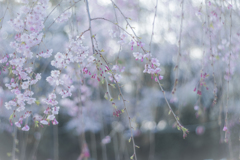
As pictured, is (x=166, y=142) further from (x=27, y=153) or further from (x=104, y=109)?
(x=27, y=153)

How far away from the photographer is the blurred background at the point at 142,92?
7.40ft

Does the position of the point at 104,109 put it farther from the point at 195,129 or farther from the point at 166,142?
the point at 195,129

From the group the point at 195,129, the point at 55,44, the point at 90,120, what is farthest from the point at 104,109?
the point at 195,129

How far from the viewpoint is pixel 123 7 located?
2.73 meters

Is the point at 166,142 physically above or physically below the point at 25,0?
below

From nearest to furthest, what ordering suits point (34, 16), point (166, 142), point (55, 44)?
point (34, 16) < point (55, 44) < point (166, 142)

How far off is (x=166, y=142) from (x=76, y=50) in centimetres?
291

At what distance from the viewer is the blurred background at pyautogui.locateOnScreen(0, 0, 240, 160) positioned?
7.40 feet

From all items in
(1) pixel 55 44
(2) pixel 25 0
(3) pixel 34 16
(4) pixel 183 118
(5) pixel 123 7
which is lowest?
(4) pixel 183 118

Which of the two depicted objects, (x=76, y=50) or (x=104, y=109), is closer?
(x=76, y=50)

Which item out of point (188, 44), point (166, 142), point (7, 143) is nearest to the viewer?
point (188, 44)

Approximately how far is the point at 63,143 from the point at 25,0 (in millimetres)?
2521

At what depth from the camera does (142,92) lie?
3.03 metres

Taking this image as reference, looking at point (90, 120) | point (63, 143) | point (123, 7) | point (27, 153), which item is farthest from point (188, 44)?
point (27, 153)
